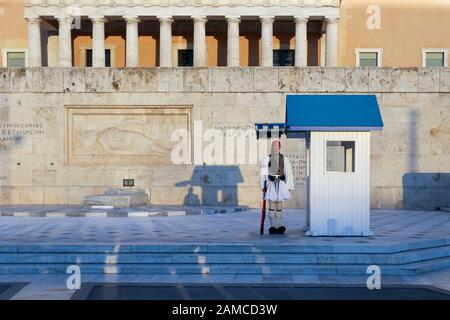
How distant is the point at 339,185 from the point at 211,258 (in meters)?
3.84

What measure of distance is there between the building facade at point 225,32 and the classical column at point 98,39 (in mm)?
90

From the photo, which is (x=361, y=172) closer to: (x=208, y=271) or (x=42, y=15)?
(x=208, y=271)

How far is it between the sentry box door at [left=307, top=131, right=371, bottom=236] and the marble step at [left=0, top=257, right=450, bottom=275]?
2.17 meters

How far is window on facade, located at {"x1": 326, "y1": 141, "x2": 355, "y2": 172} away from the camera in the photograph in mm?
13727

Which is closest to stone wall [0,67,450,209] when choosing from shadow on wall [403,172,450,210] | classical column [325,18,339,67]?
shadow on wall [403,172,450,210]

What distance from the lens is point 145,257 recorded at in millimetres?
11820

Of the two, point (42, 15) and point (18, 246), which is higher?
point (42, 15)

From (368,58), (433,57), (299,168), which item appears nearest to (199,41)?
(368,58)

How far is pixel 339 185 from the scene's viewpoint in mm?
13648

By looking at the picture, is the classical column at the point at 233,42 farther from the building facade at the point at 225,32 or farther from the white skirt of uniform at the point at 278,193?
the white skirt of uniform at the point at 278,193

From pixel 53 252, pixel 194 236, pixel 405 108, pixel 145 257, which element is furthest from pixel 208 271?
pixel 405 108

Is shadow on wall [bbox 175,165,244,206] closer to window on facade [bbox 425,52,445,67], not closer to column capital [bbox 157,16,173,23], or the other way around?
column capital [bbox 157,16,173,23]

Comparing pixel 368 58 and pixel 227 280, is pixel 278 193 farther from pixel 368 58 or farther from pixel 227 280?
pixel 368 58

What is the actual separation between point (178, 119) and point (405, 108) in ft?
31.1
